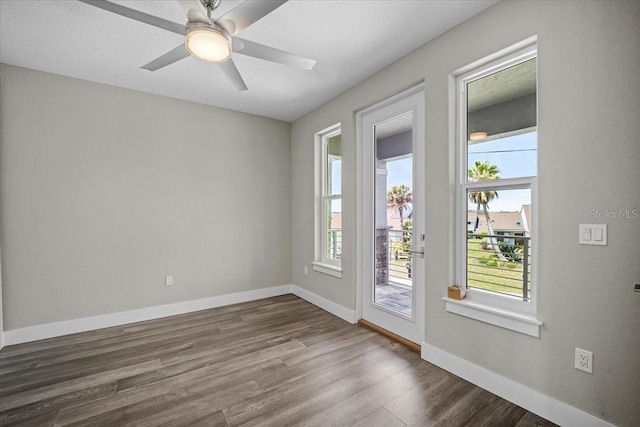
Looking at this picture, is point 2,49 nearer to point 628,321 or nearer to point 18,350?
point 18,350

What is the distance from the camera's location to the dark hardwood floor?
69.9 inches

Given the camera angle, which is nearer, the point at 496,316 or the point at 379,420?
the point at 379,420

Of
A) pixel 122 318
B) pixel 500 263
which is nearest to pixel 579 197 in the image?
pixel 500 263

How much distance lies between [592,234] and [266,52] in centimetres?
228

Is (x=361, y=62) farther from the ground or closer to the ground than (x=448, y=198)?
farther from the ground

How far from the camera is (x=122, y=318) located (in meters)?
3.27

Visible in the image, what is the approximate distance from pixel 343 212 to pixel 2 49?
3.53m

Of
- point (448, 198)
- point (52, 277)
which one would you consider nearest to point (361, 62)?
→ point (448, 198)

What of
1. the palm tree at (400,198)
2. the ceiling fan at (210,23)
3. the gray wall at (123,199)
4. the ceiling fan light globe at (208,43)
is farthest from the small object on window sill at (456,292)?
the gray wall at (123,199)

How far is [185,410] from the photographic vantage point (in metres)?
1.84

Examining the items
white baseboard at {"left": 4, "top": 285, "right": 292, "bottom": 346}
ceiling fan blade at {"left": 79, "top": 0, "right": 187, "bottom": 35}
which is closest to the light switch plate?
ceiling fan blade at {"left": 79, "top": 0, "right": 187, "bottom": 35}

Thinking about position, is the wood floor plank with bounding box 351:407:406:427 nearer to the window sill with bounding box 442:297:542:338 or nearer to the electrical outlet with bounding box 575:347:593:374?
the window sill with bounding box 442:297:542:338

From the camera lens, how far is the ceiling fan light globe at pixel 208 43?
1.64 meters

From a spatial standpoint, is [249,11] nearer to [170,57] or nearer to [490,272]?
[170,57]
